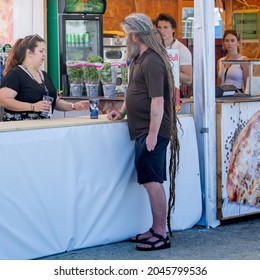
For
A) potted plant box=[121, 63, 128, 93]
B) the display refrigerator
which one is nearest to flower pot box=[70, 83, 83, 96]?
potted plant box=[121, 63, 128, 93]

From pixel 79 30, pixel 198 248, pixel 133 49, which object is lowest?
pixel 198 248

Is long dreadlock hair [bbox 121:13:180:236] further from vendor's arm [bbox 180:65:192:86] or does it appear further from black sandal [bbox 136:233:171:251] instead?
vendor's arm [bbox 180:65:192:86]

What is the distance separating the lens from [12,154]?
5.48 m

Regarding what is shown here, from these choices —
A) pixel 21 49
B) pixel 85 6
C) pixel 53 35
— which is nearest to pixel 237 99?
pixel 21 49

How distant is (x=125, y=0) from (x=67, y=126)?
315 inches

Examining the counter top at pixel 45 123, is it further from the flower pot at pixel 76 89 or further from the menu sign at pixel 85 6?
the menu sign at pixel 85 6

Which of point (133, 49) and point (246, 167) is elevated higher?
point (133, 49)

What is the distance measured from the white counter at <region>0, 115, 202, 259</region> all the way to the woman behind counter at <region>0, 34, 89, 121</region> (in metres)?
0.42

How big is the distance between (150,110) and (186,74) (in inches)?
71.4

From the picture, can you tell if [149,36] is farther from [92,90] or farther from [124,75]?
[92,90]

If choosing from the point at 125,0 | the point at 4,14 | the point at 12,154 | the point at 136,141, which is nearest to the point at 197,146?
the point at 136,141

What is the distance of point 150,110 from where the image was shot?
595cm

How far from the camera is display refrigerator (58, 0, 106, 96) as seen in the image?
9.64 m

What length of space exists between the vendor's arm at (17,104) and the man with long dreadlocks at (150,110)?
70cm
